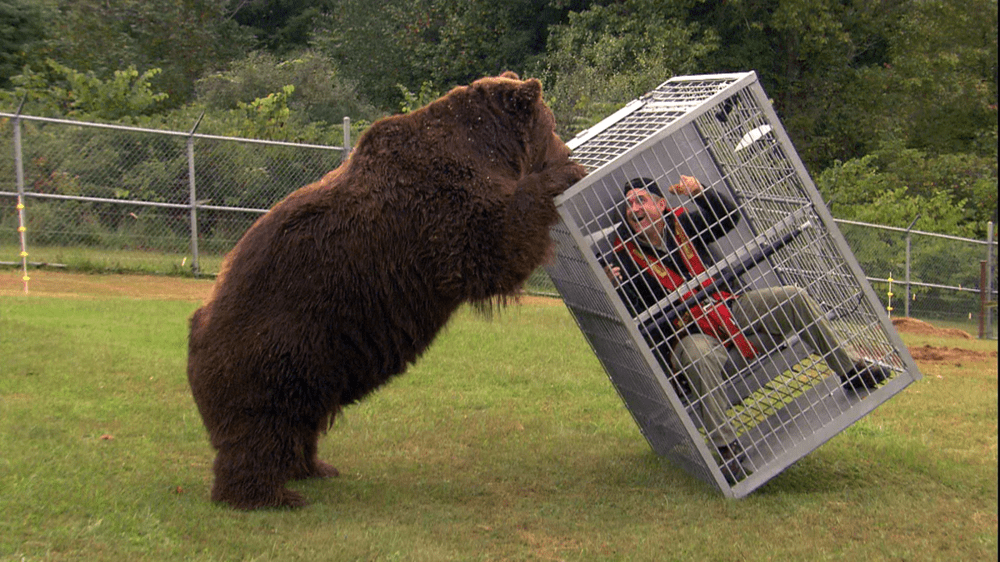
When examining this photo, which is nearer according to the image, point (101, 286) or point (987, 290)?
point (101, 286)

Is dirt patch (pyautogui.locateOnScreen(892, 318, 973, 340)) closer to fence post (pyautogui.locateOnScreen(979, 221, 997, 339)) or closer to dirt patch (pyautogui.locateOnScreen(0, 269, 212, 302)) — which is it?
fence post (pyautogui.locateOnScreen(979, 221, 997, 339))

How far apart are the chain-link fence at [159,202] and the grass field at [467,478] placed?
452 centimetres

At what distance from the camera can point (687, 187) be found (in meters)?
4.54

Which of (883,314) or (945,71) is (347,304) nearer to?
(883,314)

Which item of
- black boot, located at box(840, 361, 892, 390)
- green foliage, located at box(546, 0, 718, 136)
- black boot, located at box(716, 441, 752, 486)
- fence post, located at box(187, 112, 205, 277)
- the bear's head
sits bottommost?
black boot, located at box(716, 441, 752, 486)

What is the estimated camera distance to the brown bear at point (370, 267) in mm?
4305

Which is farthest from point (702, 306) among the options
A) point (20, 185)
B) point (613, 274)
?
point (20, 185)

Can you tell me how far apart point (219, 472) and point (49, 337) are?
389cm

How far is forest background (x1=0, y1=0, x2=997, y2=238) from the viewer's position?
1625cm

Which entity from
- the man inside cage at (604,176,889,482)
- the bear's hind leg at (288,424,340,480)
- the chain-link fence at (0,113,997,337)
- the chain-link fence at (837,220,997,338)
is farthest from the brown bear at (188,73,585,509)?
the chain-link fence at (837,220,997,338)

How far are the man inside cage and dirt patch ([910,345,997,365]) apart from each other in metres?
5.04

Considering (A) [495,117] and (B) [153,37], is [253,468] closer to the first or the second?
(A) [495,117]

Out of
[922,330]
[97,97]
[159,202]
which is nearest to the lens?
[922,330]

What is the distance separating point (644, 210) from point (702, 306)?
22.6 inches
